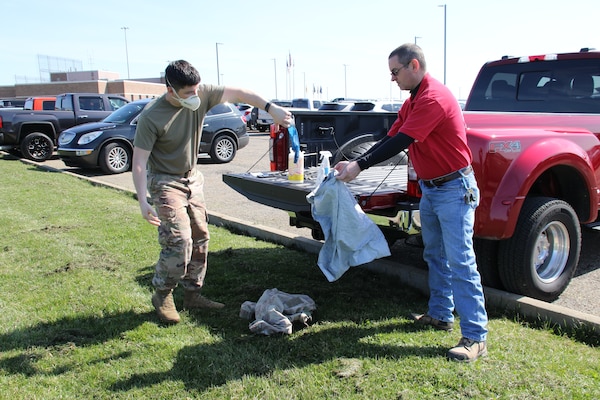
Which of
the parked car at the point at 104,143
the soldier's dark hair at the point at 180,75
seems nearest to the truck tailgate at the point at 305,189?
the soldier's dark hair at the point at 180,75

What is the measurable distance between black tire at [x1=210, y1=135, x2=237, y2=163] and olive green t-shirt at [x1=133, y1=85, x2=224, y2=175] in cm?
980

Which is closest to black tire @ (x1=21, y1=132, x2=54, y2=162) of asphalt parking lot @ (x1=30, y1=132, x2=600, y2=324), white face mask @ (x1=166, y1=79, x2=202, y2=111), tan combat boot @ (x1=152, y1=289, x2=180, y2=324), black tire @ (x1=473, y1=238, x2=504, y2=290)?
asphalt parking lot @ (x1=30, y1=132, x2=600, y2=324)

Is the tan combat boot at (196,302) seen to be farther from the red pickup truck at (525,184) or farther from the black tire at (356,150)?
the black tire at (356,150)

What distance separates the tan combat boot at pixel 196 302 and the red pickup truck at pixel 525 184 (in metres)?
0.97

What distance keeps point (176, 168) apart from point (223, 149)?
10127mm

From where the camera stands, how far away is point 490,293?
3.89m

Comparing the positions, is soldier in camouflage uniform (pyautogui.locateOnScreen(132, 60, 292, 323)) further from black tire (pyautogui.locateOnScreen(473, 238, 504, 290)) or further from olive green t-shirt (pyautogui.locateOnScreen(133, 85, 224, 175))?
black tire (pyautogui.locateOnScreen(473, 238, 504, 290))

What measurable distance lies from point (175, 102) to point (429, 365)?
2.31m

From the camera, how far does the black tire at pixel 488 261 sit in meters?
3.88

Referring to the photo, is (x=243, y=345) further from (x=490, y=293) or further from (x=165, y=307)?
(x=490, y=293)

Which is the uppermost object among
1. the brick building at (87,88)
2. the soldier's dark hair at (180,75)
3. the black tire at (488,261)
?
the brick building at (87,88)

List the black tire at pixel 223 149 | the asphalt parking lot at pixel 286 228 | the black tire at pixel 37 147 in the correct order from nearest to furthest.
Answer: the asphalt parking lot at pixel 286 228, the black tire at pixel 223 149, the black tire at pixel 37 147

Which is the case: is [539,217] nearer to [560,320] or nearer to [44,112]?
[560,320]

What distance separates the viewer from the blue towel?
3.40m
